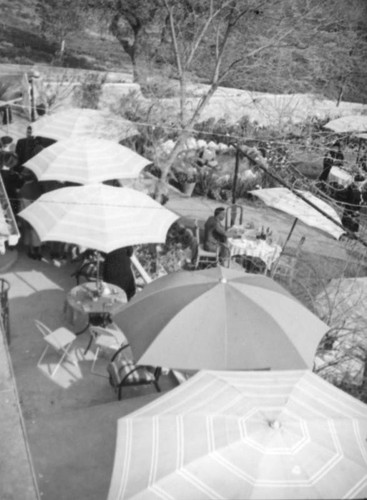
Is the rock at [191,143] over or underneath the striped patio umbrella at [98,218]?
underneath

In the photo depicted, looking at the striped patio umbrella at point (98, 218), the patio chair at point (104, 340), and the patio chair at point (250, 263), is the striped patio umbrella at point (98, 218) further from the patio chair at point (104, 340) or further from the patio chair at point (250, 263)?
the patio chair at point (250, 263)

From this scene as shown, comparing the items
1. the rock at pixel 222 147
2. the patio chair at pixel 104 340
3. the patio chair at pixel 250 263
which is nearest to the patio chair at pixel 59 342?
the patio chair at pixel 104 340

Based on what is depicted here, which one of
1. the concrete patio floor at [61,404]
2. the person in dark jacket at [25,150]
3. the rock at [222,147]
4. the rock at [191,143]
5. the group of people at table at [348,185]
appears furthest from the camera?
the rock at [222,147]

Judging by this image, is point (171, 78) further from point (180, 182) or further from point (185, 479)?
point (185, 479)

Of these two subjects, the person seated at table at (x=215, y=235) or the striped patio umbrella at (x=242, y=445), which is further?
the person seated at table at (x=215, y=235)

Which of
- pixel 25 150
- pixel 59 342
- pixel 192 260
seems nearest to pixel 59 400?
pixel 59 342

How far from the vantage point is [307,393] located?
4414mm

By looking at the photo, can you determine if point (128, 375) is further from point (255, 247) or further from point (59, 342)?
point (255, 247)

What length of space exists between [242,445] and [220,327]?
5.01ft

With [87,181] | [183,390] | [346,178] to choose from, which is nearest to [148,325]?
[183,390]

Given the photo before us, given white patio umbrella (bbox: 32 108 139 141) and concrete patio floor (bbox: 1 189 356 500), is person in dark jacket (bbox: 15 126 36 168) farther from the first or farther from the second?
concrete patio floor (bbox: 1 189 356 500)

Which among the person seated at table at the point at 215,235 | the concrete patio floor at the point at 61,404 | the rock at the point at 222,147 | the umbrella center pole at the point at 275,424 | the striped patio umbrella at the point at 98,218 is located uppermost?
the striped patio umbrella at the point at 98,218

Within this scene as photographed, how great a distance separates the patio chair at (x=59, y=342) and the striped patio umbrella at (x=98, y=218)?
1.16 metres

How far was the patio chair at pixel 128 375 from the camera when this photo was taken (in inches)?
240
